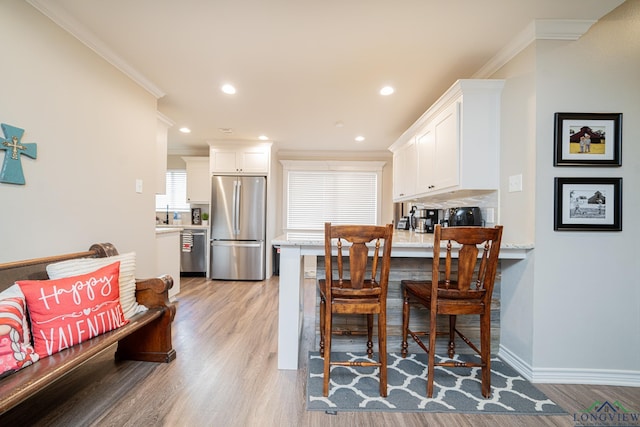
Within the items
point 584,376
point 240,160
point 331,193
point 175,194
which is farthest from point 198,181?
point 584,376

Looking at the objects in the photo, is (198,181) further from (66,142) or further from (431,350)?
(431,350)

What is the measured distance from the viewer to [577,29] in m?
1.78

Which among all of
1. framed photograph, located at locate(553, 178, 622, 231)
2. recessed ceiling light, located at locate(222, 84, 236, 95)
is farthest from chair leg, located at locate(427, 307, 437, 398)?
recessed ceiling light, located at locate(222, 84, 236, 95)

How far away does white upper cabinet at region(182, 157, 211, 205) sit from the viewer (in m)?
4.93

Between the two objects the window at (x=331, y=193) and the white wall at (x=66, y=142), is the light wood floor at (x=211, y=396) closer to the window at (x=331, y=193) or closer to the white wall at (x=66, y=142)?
the white wall at (x=66, y=142)

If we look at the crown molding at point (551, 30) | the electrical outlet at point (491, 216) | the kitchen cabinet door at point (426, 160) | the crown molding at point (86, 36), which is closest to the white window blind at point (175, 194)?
the crown molding at point (86, 36)

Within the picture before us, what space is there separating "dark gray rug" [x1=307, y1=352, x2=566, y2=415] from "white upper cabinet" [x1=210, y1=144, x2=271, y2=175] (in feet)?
11.0

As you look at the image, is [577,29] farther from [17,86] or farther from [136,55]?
[17,86]

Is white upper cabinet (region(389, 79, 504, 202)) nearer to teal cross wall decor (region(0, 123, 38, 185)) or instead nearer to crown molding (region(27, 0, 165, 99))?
crown molding (region(27, 0, 165, 99))

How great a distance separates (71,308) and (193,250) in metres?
3.32

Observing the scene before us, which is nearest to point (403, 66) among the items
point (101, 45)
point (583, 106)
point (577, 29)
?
point (577, 29)

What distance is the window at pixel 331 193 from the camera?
5.20 meters

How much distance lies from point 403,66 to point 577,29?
1.13 meters

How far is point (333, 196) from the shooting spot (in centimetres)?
523
